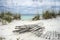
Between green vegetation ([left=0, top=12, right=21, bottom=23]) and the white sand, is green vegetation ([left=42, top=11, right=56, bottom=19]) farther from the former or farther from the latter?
green vegetation ([left=0, top=12, right=21, bottom=23])

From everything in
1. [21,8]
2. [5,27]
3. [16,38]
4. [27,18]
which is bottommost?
[16,38]

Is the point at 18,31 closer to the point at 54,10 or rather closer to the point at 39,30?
the point at 39,30

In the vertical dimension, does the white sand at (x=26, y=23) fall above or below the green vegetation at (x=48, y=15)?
below

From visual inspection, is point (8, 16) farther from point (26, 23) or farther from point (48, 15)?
point (48, 15)

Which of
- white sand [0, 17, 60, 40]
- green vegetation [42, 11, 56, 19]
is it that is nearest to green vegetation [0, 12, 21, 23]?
white sand [0, 17, 60, 40]

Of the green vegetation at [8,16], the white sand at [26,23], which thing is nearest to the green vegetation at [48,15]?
the white sand at [26,23]

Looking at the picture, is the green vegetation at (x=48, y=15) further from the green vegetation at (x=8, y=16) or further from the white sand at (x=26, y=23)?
the green vegetation at (x=8, y=16)

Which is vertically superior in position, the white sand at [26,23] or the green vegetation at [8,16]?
the green vegetation at [8,16]

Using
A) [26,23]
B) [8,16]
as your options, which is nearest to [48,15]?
[26,23]

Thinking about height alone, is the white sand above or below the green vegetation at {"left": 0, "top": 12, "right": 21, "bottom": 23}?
below

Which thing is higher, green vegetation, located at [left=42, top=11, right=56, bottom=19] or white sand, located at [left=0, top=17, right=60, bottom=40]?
green vegetation, located at [left=42, top=11, right=56, bottom=19]

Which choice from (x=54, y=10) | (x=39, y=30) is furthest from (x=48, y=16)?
(x=39, y=30)

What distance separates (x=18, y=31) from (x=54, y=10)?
21.4 inches

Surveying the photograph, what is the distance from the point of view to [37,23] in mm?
1484
